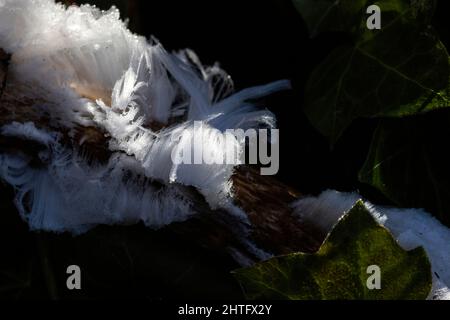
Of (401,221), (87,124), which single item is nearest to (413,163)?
(401,221)

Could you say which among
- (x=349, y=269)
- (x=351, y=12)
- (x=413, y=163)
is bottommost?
(x=349, y=269)

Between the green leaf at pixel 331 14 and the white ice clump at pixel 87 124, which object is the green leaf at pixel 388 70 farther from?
the white ice clump at pixel 87 124

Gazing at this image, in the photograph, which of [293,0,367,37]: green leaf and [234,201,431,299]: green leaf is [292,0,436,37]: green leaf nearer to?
[293,0,367,37]: green leaf

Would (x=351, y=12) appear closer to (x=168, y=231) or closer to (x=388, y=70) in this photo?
(x=388, y=70)

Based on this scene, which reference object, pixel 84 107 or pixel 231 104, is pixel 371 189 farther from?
pixel 84 107

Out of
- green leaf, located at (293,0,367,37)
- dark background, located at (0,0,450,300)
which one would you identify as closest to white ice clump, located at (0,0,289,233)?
dark background, located at (0,0,450,300)
